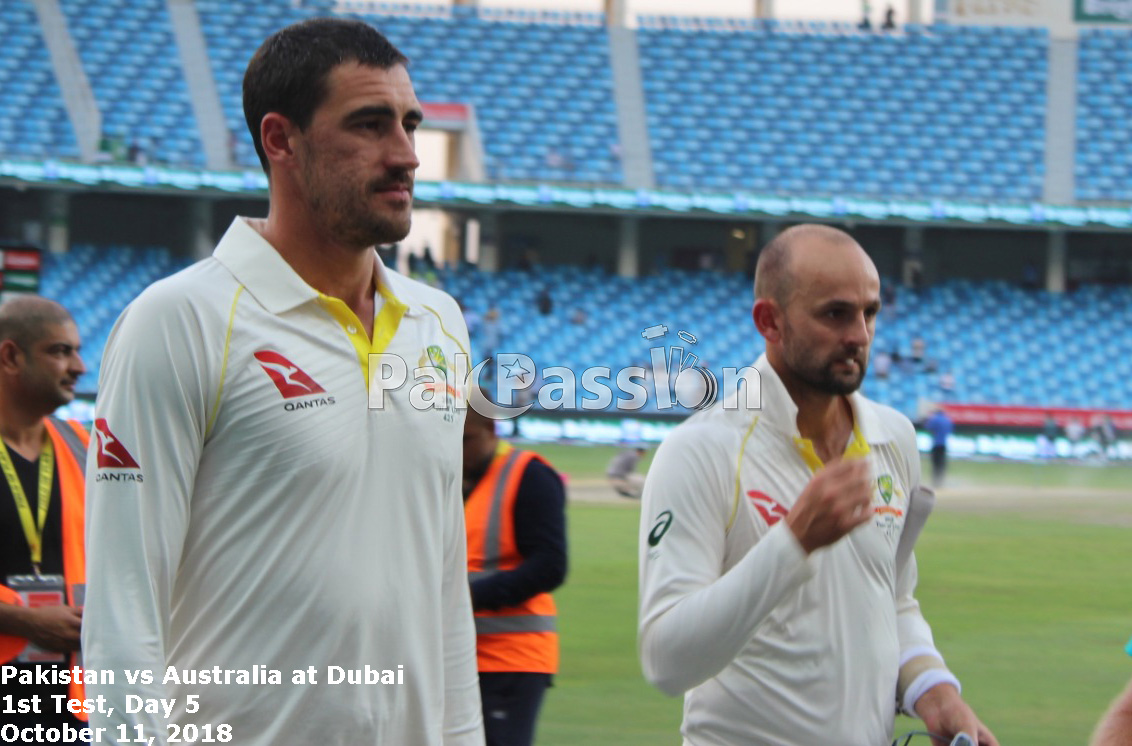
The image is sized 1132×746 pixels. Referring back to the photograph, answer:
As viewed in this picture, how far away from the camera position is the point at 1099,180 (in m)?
43.4

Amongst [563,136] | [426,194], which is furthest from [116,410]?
[563,136]

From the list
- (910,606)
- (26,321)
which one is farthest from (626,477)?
(910,606)

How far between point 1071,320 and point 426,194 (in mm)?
19128

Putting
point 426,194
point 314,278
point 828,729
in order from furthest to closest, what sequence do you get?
point 426,194
point 828,729
point 314,278

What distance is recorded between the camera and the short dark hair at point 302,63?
8.91 ft

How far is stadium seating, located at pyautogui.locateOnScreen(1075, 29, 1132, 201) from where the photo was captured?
43406mm

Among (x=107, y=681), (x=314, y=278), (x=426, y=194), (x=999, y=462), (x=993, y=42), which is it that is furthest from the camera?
(x=993, y=42)

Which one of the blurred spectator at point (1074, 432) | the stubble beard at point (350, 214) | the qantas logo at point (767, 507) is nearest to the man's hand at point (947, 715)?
the qantas logo at point (767, 507)

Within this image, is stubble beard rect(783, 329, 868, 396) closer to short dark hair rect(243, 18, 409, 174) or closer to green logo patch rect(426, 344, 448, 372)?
green logo patch rect(426, 344, 448, 372)

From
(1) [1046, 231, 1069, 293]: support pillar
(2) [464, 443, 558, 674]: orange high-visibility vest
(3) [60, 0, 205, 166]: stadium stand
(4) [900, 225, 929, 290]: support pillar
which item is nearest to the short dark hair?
(2) [464, 443, 558, 674]: orange high-visibility vest

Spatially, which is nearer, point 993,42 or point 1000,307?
point 1000,307

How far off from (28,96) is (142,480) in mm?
42991

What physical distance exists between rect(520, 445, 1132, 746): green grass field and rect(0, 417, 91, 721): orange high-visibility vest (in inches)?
147

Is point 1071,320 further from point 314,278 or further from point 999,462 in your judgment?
point 314,278
